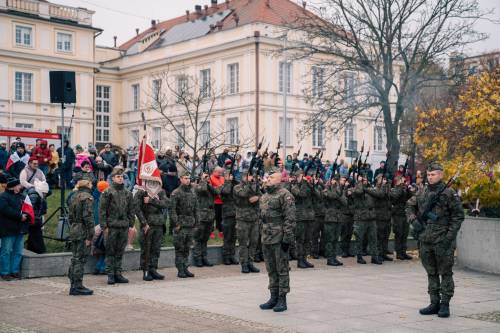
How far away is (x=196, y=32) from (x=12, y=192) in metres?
42.3

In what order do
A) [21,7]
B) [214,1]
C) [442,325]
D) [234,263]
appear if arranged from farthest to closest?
[214,1], [21,7], [234,263], [442,325]

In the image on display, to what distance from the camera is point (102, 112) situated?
58.0m

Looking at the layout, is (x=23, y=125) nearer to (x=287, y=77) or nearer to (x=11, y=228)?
(x=287, y=77)

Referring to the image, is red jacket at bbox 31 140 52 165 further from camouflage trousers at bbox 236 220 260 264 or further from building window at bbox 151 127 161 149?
building window at bbox 151 127 161 149

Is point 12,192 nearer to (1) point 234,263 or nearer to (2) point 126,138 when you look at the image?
(1) point 234,263

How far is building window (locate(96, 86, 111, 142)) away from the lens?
57.6 metres

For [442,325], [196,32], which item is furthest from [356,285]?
[196,32]

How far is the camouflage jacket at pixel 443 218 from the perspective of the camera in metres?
10.7

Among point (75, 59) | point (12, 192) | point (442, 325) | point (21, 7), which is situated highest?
point (21, 7)

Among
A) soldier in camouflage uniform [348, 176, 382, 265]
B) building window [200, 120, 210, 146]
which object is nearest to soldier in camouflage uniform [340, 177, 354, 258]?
soldier in camouflage uniform [348, 176, 382, 265]

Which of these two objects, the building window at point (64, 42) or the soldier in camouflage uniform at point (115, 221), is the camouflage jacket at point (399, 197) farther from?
the building window at point (64, 42)

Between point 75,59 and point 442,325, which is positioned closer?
point 442,325

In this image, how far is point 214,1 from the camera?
189 feet

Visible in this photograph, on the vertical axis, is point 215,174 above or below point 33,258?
above
